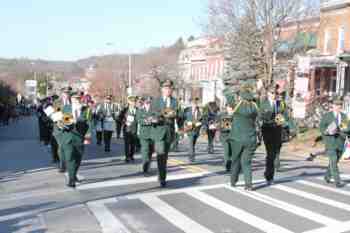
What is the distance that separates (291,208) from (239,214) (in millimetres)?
1043

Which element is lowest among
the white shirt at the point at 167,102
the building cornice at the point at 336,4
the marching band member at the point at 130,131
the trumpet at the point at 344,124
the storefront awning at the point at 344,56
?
the marching band member at the point at 130,131

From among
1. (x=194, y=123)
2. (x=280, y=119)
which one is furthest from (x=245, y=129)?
(x=194, y=123)

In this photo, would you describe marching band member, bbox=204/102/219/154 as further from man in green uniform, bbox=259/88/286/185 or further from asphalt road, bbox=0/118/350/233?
man in green uniform, bbox=259/88/286/185

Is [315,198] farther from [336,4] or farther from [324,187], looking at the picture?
[336,4]

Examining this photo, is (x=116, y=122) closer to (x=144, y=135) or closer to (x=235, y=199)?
(x=144, y=135)

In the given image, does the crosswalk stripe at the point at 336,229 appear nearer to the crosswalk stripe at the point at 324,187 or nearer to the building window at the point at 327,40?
the crosswalk stripe at the point at 324,187

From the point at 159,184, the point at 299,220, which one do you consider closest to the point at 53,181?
the point at 159,184

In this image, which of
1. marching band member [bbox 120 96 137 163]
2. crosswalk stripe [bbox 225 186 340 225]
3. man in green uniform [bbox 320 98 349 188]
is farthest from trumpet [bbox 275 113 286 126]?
marching band member [bbox 120 96 137 163]

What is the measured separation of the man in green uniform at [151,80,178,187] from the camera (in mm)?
10180

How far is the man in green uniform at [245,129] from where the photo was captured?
32.3 ft

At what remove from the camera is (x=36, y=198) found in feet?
30.7

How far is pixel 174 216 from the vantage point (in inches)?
318

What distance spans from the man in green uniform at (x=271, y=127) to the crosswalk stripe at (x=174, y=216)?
9.06ft

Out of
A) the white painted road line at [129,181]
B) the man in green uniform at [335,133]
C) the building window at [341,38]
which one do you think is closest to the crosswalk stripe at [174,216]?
the white painted road line at [129,181]
